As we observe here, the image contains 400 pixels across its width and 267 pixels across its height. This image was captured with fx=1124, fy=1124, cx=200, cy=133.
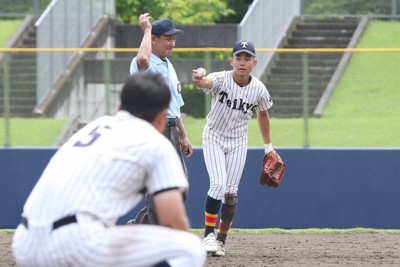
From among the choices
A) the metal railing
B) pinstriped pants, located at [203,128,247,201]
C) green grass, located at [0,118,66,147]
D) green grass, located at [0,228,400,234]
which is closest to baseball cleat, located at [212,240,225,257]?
pinstriped pants, located at [203,128,247,201]

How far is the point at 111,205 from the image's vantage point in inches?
191

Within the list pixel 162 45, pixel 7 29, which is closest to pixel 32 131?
pixel 162 45

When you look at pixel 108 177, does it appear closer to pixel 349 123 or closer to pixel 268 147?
pixel 268 147

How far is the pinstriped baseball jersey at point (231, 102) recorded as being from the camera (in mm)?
9648

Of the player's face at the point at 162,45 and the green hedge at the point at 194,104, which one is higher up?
the player's face at the point at 162,45

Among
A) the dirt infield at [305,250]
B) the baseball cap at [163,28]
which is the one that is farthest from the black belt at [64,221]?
the dirt infield at [305,250]

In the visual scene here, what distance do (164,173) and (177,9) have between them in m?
22.8

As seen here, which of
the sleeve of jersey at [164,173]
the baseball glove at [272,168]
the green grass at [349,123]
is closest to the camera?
the sleeve of jersey at [164,173]

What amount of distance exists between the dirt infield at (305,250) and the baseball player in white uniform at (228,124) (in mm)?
433

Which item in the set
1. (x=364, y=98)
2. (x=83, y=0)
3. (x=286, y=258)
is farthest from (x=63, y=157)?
(x=83, y=0)

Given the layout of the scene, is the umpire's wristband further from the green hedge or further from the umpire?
the green hedge

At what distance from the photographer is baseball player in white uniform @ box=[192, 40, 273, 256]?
960 centimetres

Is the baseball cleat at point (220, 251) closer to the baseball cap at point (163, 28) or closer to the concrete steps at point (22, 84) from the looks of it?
the baseball cap at point (163, 28)

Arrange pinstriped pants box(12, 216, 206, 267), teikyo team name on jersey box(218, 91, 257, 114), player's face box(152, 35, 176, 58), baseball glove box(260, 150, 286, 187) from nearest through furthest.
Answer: pinstriped pants box(12, 216, 206, 267), player's face box(152, 35, 176, 58), teikyo team name on jersey box(218, 91, 257, 114), baseball glove box(260, 150, 286, 187)
